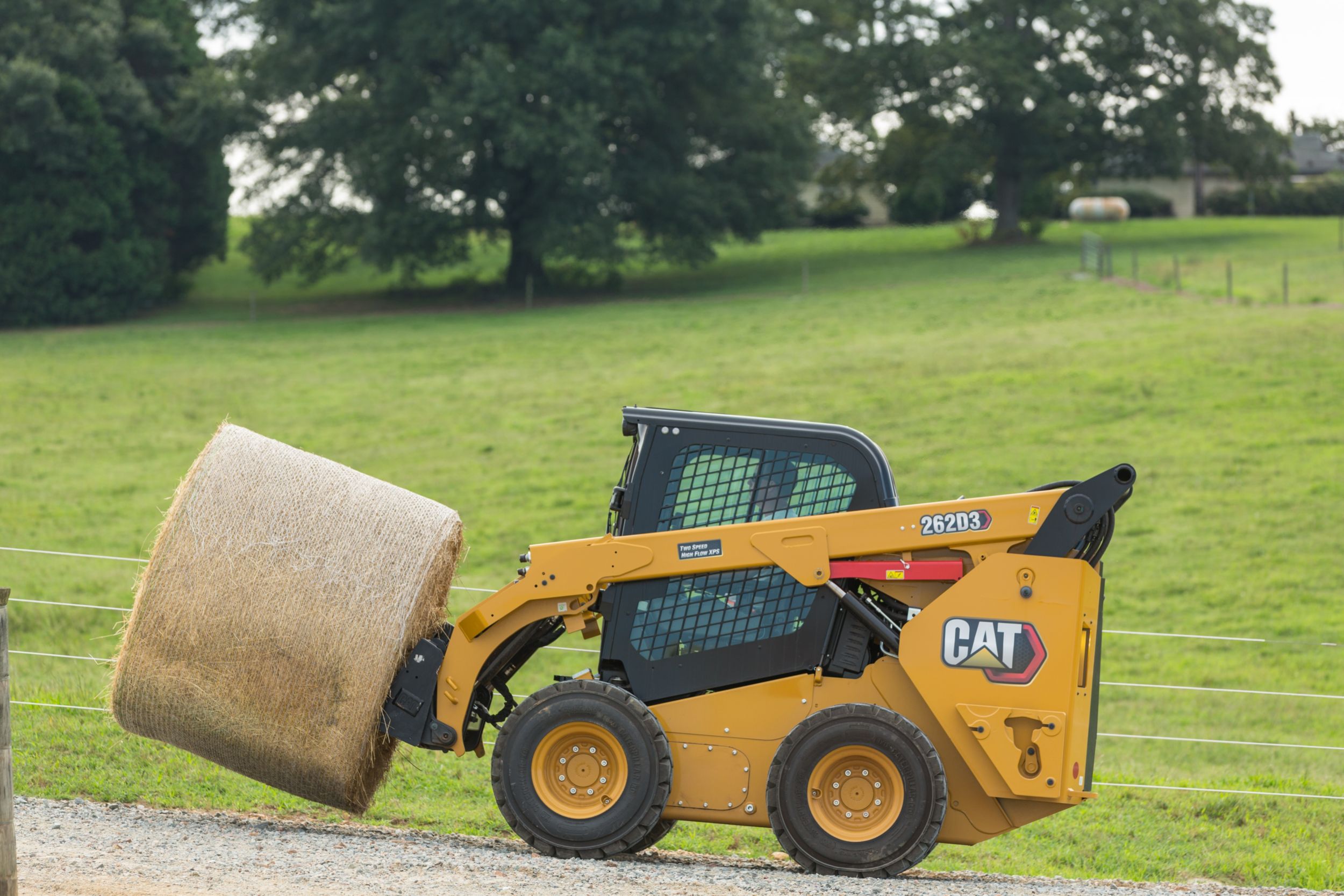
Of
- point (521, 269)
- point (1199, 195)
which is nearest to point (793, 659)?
point (521, 269)

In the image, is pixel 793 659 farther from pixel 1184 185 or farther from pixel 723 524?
pixel 1184 185

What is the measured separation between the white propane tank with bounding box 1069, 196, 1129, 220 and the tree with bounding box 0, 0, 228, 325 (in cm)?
4188

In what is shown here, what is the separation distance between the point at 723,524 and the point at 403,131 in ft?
135

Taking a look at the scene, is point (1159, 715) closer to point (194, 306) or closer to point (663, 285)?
point (663, 285)

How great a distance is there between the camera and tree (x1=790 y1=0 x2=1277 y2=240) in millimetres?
57969

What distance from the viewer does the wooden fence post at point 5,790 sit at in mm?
5559

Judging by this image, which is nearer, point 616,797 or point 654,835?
point 616,797

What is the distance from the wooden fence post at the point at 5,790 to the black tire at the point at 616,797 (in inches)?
100

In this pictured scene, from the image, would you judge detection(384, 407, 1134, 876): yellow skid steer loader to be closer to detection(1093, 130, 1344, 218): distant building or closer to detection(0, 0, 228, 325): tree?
detection(0, 0, 228, 325): tree

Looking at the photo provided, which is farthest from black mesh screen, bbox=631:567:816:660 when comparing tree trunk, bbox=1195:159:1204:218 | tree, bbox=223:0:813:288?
tree trunk, bbox=1195:159:1204:218

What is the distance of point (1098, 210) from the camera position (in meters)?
73.3

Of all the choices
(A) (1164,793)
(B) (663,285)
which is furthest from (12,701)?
(B) (663,285)

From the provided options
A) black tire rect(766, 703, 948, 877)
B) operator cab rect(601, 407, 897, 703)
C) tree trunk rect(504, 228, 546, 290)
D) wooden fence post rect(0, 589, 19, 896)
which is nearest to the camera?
wooden fence post rect(0, 589, 19, 896)

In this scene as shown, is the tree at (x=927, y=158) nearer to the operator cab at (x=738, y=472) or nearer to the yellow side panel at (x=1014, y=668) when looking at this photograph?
the operator cab at (x=738, y=472)
